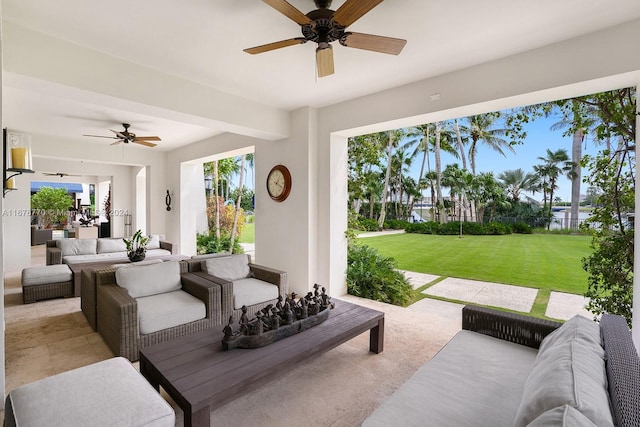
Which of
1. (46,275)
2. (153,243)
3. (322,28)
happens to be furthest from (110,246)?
(322,28)

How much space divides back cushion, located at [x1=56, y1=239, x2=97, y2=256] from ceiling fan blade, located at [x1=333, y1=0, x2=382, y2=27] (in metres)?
6.16

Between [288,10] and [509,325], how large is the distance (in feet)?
8.55

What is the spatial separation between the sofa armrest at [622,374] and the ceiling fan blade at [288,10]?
2386 millimetres

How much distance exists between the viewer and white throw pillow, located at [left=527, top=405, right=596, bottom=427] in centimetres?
82

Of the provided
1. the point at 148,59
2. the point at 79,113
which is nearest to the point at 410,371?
the point at 148,59

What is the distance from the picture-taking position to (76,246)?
226 inches

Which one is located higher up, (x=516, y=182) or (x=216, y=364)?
(x=516, y=182)

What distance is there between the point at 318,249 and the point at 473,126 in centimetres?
960

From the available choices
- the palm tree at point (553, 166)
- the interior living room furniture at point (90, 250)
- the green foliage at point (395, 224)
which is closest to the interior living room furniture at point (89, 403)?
the interior living room furniture at point (90, 250)

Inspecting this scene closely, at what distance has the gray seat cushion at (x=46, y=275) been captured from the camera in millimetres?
4379

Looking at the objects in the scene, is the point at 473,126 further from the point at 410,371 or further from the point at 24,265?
the point at 24,265

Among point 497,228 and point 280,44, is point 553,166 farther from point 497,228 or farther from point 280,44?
point 280,44

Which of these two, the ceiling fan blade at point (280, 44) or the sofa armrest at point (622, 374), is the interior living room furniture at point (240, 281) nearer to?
the ceiling fan blade at point (280, 44)

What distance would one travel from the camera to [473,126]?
11477 millimetres
